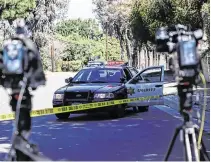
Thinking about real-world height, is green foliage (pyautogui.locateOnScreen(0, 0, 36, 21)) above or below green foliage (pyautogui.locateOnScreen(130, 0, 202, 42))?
above

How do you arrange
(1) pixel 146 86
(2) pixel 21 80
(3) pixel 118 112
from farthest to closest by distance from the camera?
(1) pixel 146 86 < (3) pixel 118 112 < (2) pixel 21 80

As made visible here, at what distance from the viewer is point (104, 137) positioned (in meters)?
10.1

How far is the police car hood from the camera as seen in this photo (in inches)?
510

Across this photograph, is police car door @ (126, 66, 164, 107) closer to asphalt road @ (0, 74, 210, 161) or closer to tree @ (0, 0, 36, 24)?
asphalt road @ (0, 74, 210, 161)

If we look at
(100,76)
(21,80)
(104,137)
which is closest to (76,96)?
(100,76)

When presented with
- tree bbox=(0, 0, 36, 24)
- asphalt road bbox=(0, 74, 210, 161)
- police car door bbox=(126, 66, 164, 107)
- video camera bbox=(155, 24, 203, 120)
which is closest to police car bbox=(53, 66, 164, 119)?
police car door bbox=(126, 66, 164, 107)

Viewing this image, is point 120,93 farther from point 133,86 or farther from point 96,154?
point 96,154

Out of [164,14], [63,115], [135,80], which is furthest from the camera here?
[164,14]

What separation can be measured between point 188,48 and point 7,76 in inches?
80.3

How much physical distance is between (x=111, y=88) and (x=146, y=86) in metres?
1.63

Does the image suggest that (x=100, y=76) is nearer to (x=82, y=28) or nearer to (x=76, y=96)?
(x=76, y=96)

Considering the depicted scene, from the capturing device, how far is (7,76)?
16.9 feet

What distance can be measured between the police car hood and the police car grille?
0.33 feet

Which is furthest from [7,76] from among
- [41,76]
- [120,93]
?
[120,93]
